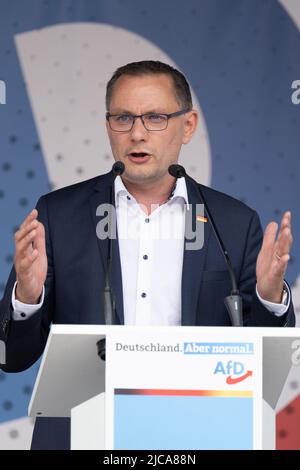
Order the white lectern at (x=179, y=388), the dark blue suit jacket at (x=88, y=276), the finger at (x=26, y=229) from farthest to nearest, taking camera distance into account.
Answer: the dark blue suit jacket at (x=88, y=276) < the finger at (x=26, y=229) < the white lectern at (x=179, y=388)

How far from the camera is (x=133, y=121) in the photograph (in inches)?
149

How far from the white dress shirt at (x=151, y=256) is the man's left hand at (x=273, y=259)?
1.85 feet

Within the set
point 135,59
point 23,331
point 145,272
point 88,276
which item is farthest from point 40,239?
point 135,59

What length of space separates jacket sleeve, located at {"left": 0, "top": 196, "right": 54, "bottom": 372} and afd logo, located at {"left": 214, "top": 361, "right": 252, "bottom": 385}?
0.86 m

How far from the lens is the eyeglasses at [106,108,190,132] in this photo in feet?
12.5

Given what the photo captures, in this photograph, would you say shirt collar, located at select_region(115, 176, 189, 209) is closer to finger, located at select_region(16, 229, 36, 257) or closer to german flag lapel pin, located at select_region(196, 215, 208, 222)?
german flag lapel pin, located at select_region(196, 215, 208, 222)

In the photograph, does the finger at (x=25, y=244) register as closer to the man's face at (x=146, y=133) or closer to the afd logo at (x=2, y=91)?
the man's face at (x=146, y=133)

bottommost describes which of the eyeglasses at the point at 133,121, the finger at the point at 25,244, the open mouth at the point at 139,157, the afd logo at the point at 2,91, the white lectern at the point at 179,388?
the white lectern at the point at 179,388

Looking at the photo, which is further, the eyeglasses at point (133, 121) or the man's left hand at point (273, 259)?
the eyeglasses at point (133, 121)

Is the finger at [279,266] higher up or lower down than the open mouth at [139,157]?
lower down

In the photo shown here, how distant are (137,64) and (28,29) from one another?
1.00 m

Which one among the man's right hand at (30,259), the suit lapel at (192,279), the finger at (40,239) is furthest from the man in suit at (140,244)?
the finger at (40,239)

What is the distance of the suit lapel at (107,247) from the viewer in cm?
359

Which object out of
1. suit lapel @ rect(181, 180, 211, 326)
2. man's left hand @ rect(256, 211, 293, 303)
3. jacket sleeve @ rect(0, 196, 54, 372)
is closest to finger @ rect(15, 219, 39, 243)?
jacket sleeve @ rect(0, 196, 54, 372)
